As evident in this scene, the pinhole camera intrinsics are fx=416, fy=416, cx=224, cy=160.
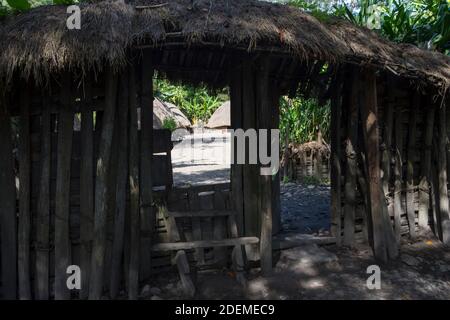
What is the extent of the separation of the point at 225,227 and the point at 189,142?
17876mm

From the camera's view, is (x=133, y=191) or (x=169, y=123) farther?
(x=169, y=123)

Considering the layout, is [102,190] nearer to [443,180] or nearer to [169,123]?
[443,180]

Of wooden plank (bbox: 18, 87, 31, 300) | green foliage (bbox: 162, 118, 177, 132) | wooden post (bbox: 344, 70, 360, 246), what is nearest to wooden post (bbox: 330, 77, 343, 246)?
wooden post (bbox: 344, 70, 360, 246)

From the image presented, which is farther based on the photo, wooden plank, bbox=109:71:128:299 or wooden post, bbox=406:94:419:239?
wooden post, bbox=406:94:419:239

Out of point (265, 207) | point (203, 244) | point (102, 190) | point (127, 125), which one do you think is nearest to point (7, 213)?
point (102, 190)

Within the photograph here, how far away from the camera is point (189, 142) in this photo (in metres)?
22.6

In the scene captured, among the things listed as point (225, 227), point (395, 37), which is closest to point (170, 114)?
point (395, 37)

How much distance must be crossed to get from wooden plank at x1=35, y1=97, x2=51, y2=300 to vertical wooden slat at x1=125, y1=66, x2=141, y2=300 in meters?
0.80

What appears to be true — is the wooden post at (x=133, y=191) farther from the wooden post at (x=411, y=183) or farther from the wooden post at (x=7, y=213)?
the wooden post at (x=411, y=183)

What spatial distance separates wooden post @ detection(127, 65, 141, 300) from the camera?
13.9 feet

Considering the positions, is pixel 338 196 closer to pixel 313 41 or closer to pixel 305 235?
pixel 305 235

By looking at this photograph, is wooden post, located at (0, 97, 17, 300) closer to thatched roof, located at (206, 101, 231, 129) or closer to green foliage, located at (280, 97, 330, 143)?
green foliage, located at (280, 97, 330, 143)

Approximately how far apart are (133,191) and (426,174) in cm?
414

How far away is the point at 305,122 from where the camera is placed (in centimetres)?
1172
